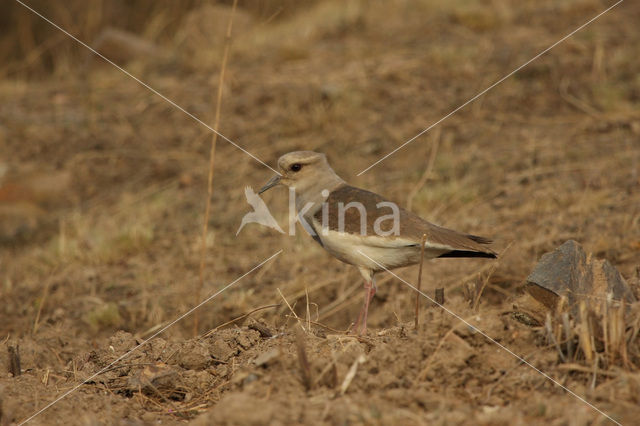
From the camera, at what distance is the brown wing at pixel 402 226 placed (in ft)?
13.5

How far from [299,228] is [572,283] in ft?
12.6

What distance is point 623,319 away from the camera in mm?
3035

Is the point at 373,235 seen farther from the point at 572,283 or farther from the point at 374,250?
the point at 572,283

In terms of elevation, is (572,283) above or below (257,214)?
above

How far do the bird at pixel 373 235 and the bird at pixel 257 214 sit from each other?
2.43 metres

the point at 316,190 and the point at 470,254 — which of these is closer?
the point at 470,254

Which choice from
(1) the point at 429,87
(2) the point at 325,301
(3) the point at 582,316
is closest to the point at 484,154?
(1) the point at 429,87

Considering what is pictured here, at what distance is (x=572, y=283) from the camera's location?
11.7ft

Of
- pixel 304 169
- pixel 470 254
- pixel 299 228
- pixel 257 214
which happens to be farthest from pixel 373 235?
pixel 257 214

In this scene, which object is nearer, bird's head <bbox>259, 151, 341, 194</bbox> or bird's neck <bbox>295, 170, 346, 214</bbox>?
bird's neck <bbox>295, 170, 346, 214</bbox>

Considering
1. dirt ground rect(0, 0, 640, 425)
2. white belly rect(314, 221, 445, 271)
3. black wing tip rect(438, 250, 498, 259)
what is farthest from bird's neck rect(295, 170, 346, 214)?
black wing tip rect(438, 250, 498, 259)

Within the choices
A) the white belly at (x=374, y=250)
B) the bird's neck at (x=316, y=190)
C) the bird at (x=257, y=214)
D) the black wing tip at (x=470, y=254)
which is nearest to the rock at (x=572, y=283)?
the black wing tip at (x=470, y=254)

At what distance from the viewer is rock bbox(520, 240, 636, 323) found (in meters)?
3.47

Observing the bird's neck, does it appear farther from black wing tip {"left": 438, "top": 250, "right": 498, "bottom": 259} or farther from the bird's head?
black wing tip {"left": 438, "top": 250, "right": 498, "bottom": 259}
